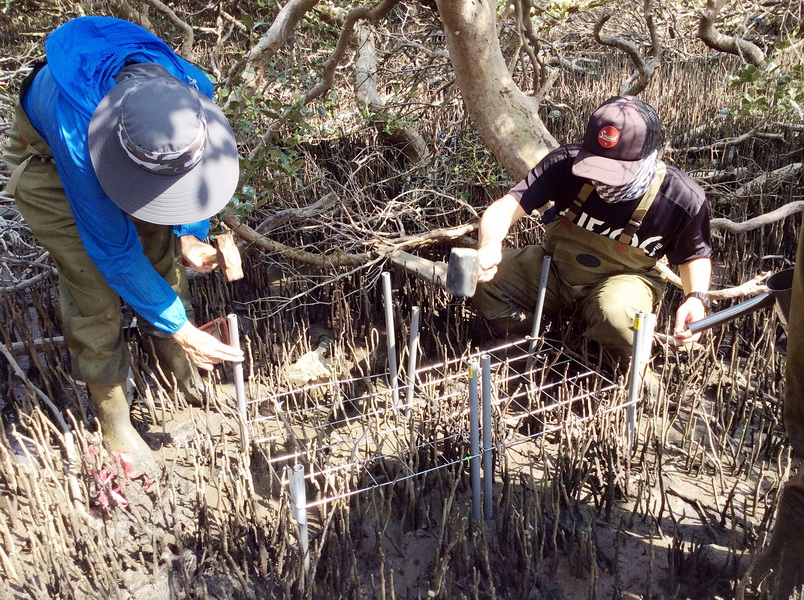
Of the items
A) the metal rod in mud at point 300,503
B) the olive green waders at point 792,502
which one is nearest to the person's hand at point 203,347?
the metal rod in mud at point 300,503

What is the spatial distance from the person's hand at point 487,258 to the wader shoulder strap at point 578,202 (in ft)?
1.39

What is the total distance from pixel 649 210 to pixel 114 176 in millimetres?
1757

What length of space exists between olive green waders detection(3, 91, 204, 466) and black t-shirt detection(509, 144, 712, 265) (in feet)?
4.35

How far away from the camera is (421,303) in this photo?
3314 millimetres

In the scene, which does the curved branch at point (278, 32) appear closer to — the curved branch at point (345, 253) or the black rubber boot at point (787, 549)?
the curved branch at point (345, 253)

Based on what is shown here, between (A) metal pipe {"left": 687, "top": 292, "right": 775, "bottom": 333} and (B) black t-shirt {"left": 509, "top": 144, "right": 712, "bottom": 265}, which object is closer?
(A) metal pipe {"left": 687, "top": 292, "right": 775, "bottom": 333}

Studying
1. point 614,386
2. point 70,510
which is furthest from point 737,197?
point 70,510

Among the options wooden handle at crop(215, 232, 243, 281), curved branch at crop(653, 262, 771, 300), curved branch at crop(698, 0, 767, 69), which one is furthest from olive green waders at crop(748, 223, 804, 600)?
curved branch at crop(698, 0, 767, 69)

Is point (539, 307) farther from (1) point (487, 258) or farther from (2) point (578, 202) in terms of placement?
(1) point (487, 258)

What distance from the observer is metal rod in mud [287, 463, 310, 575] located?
164cm

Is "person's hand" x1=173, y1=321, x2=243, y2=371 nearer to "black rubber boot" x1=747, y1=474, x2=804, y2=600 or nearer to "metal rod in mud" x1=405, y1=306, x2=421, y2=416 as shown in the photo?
"metal rod in mud" x1=405, y1=306, x2=421, y2=416

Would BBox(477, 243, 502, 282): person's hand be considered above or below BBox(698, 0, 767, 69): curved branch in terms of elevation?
below

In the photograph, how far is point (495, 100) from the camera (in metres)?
3.07

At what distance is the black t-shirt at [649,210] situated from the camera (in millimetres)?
2389
